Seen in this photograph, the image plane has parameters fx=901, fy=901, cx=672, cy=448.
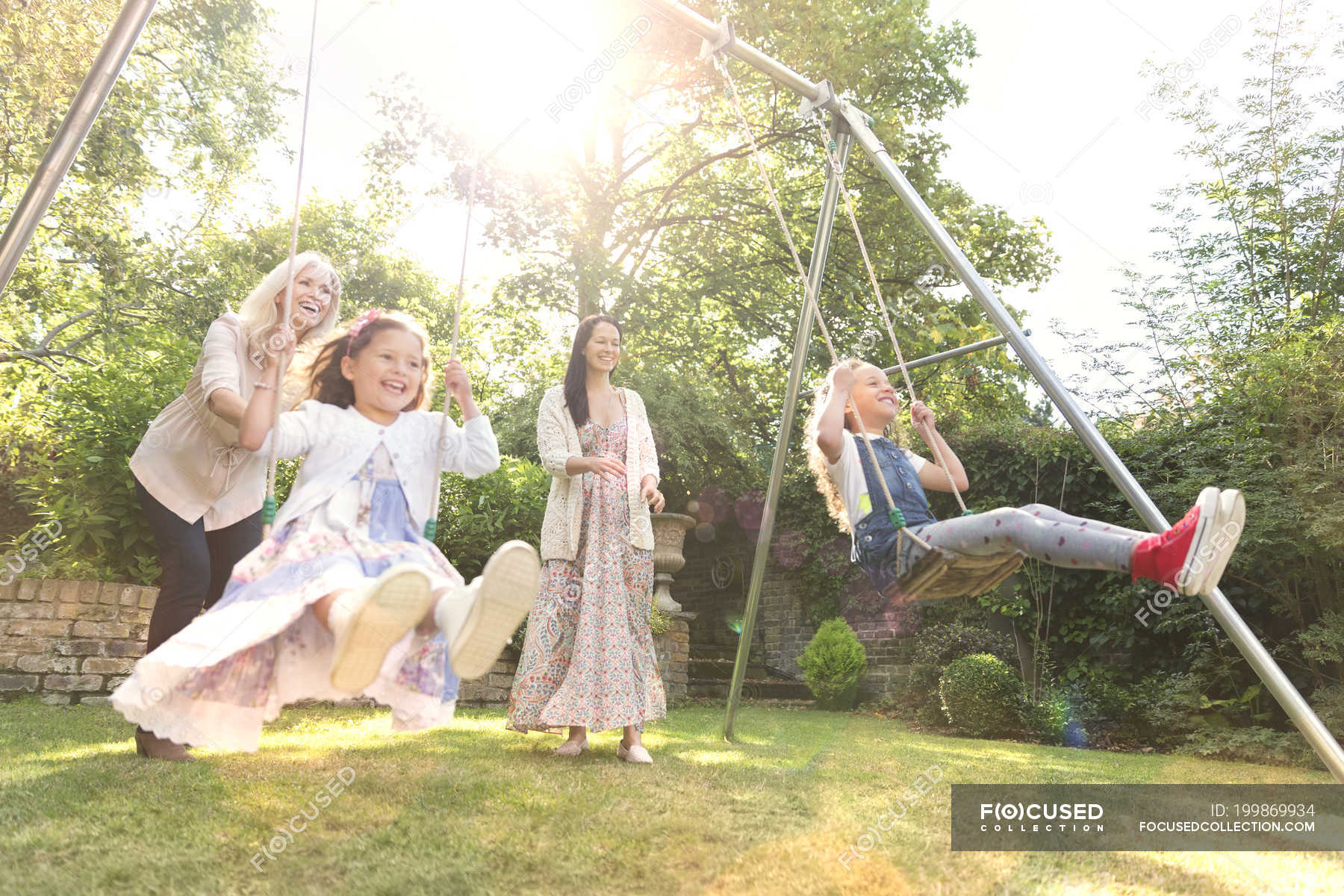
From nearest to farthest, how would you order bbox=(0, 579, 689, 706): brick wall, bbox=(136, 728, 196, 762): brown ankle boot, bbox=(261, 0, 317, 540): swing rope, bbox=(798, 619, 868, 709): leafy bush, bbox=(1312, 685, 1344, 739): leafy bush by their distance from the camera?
bbox=(261, 0, 317, 540): swing rope
bbox=(136, 728, 196, 762): brown ankle boot
bbox=(0, 579, 689, 706): brick wall
bbox=(1312, 685, 1344, 739): leafy bush
bbox=(798, 619, 868, 709): leafy bush

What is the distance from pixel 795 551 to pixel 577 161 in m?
5.61

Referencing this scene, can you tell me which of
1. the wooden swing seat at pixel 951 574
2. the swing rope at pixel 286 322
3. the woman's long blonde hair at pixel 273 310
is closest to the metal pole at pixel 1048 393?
the wooden swing seat at pixel 951 574

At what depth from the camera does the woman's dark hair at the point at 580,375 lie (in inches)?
147

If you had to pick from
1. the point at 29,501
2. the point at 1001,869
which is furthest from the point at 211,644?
the point at 29,501

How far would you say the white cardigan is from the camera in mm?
2221

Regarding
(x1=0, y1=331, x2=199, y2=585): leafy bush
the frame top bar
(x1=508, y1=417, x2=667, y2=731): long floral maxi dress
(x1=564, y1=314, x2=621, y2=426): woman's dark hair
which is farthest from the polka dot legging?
(x1=0, y1=331, x2=199, y2=585): leafy bush

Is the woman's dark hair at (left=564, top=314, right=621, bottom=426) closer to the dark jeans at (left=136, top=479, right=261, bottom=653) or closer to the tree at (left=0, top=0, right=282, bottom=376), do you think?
the dark jeans at (left=136, top=479, right=261, bottom=653)

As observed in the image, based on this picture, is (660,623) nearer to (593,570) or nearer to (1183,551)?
(593,570)

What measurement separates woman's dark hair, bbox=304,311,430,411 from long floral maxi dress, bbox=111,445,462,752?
18.1 inches

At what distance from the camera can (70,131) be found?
2.53 metres

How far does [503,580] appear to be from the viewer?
1.76 m

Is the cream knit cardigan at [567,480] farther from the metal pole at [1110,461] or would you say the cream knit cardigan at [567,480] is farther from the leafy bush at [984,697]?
the leafy bush at [984,697]

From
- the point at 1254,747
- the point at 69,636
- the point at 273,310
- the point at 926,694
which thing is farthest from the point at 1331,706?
the point at 69,636

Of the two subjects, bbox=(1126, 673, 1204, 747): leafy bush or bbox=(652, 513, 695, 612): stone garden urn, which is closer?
bbox=(1126, 673, 1204, 747): leafy bush
